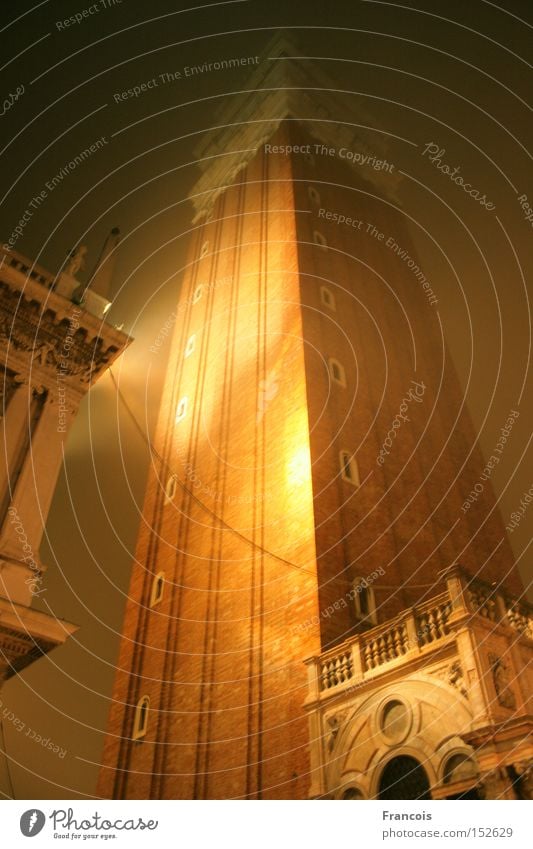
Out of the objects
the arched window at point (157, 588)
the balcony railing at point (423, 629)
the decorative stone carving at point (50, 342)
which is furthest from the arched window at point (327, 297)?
the balcony railing at point (423, 629)

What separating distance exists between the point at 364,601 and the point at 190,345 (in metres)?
15.7

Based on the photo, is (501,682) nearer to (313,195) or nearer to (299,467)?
(299,467)

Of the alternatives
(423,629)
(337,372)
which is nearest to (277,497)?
(337,372)

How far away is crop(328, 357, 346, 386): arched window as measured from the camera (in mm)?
22500

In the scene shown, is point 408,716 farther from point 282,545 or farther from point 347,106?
point 347,106

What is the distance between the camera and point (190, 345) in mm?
30406

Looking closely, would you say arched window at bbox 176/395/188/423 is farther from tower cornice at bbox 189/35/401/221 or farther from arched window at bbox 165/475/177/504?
tower cornice at bbox 189/35/401/221

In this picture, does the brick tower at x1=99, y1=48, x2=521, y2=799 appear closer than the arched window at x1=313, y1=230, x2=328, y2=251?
Yes

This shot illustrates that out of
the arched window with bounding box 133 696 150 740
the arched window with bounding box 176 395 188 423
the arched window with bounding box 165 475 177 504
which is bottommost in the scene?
the arched window with bounding box 133 696 150 740

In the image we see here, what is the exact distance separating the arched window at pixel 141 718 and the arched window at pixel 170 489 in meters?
6.81

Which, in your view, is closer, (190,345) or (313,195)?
(313,195)

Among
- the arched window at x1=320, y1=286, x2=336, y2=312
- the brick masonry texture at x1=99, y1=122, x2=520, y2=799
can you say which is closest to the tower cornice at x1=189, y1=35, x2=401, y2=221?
the brick masonry texture at x1=99, y1=122, x2=520, y2=799

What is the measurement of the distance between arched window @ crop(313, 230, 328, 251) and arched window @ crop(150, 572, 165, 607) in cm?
1294

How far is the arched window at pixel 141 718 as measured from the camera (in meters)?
20.3
